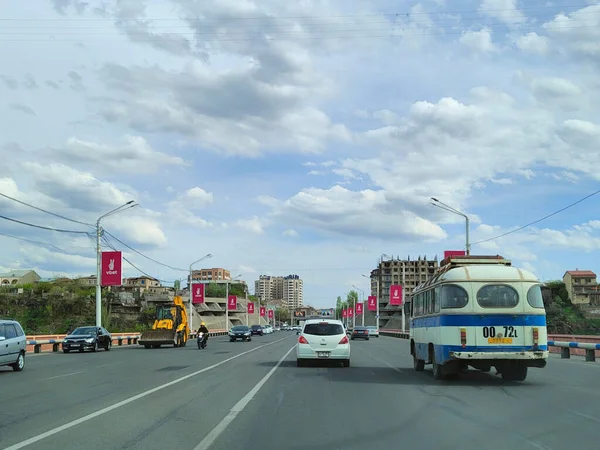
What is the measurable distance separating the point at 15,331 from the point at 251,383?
1055cm

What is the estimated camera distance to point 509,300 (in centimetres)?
1590

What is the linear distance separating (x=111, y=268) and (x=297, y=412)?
36.0m

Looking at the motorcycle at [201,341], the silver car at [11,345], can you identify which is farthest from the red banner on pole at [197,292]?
the silver car at [11,345]

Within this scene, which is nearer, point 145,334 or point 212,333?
point 145,334

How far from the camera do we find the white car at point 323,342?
2253cm

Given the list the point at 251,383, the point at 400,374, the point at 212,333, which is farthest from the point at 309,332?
the point at 212,333

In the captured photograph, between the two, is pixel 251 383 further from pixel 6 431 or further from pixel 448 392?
pixel 6 431

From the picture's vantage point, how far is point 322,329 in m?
22.9

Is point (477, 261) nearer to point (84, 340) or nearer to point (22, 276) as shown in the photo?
point (84, 340)

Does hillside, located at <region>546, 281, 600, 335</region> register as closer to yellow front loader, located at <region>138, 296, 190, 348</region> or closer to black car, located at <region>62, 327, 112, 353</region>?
yellow front loader, located at <region>138, 296, 190, 348</region>

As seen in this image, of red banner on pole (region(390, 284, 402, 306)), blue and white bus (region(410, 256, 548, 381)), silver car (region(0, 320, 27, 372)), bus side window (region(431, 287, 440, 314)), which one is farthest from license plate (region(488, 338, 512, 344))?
red banner on pole (region(390, 284, 402, 306))

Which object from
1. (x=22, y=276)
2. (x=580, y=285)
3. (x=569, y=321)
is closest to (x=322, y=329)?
(x=569, y=321)

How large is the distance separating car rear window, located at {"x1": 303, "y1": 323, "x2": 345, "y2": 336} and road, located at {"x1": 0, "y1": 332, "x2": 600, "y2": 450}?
3487 millimetres

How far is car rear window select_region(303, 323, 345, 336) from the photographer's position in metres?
22.8
